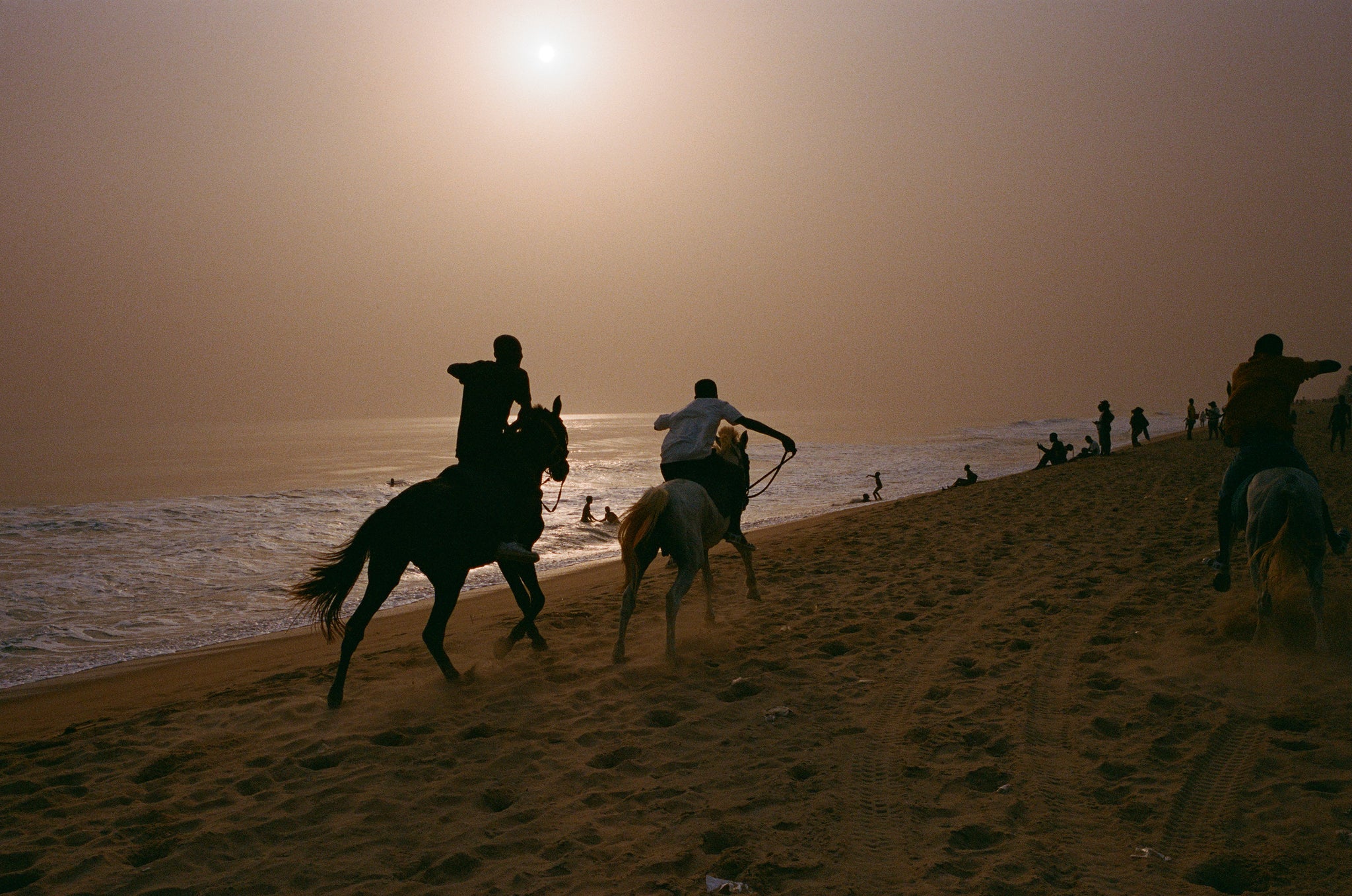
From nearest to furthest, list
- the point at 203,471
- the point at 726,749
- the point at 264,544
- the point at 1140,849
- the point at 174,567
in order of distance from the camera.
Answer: the point at 1140,849 → the point at 726,749 → the point at 174,567 → the point at 264,544 → the point at 203,471

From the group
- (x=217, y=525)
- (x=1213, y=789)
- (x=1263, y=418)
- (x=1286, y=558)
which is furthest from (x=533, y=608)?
(x=217, y=525)

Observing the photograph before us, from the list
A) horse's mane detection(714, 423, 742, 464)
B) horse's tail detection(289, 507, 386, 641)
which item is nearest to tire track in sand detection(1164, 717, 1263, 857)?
horse's mane detection(714, 423, 742, 464)

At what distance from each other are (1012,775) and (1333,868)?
54.4 inches

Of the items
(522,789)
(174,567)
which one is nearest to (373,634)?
(522,789)

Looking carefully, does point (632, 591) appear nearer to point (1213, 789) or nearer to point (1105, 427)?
point (1213, 789)

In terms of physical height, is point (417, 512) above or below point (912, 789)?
above

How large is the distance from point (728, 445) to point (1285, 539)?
4806mm

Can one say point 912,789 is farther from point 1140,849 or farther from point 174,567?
point 174,567

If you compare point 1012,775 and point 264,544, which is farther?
point 264,544

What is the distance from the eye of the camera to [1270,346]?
703 cm

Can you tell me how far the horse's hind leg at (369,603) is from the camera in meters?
5.94

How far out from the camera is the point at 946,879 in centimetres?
336

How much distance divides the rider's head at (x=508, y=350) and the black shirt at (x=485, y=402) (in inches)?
3.5

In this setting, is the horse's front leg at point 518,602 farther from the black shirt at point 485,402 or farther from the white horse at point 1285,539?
the white horse at point 1285,539
